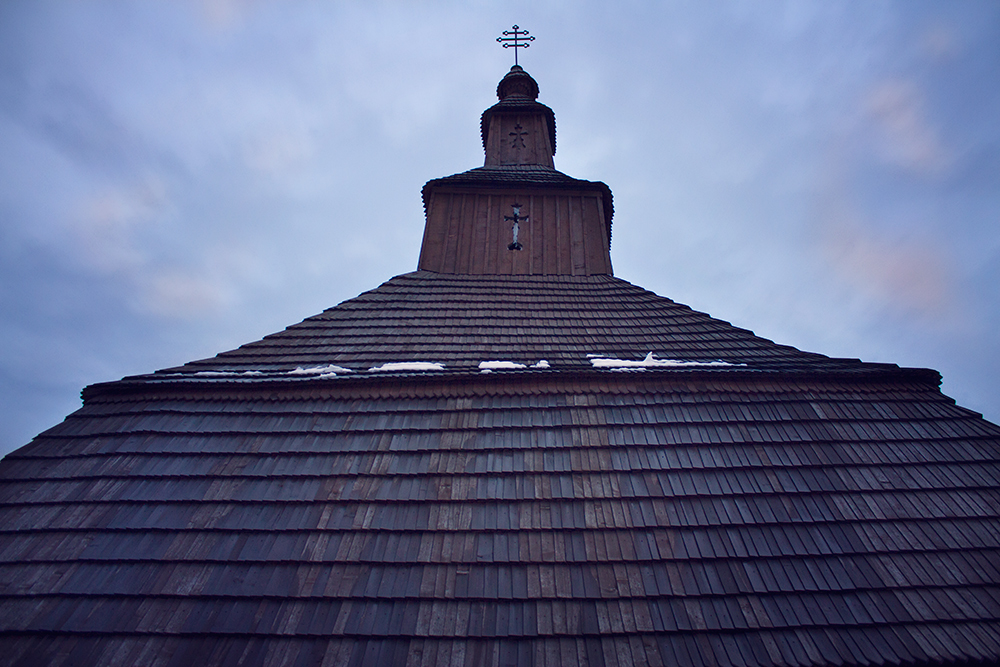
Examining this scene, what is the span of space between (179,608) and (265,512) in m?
0.83

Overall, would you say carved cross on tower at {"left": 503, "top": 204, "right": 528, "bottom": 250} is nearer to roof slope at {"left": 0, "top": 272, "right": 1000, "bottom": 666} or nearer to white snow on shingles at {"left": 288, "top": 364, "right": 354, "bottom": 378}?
roof slope at {"left": 0, "top": 272, "right": 1000, "bottom": 666}

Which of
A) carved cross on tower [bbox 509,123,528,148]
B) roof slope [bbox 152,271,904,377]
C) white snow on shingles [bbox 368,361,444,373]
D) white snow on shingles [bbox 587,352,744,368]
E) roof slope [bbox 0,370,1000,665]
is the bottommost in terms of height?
roof slope [bbox 0,370,1000,665]

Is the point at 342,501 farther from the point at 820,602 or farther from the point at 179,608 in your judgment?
the point at 820,602

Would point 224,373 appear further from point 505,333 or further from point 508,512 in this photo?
point 508,512

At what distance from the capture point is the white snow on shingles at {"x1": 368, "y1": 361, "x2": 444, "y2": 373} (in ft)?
17.0

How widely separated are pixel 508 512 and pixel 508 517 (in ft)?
0.15

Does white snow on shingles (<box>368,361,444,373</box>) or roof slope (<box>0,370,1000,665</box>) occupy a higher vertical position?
white snow on shingles (<box>368,361,444,373</box>)

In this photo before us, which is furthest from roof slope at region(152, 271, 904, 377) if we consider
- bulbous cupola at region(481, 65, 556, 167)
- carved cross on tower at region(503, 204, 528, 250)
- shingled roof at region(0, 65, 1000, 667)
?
bulbous cupola at region(481, 65, 556, 167)

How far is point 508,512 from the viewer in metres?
3.87

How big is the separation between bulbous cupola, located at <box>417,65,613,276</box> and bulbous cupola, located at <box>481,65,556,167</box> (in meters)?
Result: 1.54

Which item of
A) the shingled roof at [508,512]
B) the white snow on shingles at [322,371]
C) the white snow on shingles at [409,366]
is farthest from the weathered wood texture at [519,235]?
the white snow on shingles at [322,371]

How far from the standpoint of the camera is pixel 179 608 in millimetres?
3371

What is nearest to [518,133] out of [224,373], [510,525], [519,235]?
[519,235]

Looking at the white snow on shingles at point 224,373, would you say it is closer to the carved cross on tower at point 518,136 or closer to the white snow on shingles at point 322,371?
the white snow on shingles at point 322,371
